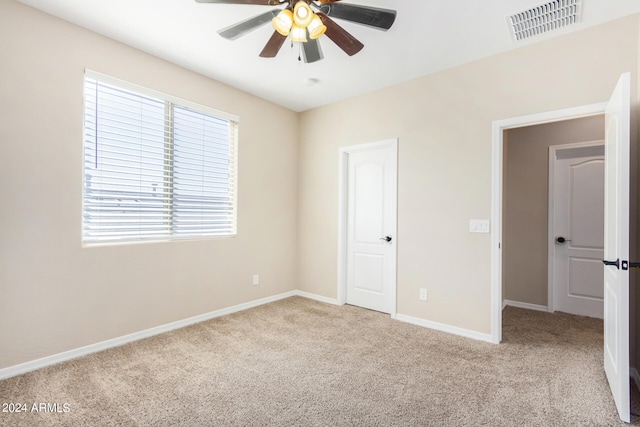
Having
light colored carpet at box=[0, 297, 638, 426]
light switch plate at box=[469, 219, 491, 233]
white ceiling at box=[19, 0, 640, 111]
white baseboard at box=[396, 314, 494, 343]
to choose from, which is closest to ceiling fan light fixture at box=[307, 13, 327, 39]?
white ceiling at box=[19, 0, 640, 111]

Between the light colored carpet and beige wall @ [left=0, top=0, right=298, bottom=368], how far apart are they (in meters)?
0.34

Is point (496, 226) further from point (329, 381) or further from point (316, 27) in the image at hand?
point (316, 27)

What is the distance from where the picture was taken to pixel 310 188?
4648mm

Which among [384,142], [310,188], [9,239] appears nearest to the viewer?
[9,239]

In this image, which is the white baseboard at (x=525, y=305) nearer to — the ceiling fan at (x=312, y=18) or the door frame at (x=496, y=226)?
the door frame at (x=496, y=226)

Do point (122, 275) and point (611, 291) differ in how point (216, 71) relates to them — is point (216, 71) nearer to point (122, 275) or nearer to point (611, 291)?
point (122, 275)

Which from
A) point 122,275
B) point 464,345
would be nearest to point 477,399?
point 464,345

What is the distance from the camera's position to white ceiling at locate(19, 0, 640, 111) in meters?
2.33

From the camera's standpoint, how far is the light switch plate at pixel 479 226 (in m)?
3.02

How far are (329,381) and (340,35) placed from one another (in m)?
2.50

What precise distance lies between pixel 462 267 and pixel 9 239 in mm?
3979

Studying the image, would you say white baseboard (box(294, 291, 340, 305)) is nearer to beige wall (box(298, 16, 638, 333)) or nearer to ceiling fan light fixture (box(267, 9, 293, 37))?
beige wall (box(298, 16, 638, 333))

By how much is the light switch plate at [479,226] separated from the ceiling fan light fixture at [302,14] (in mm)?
2427

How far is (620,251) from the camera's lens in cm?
189
